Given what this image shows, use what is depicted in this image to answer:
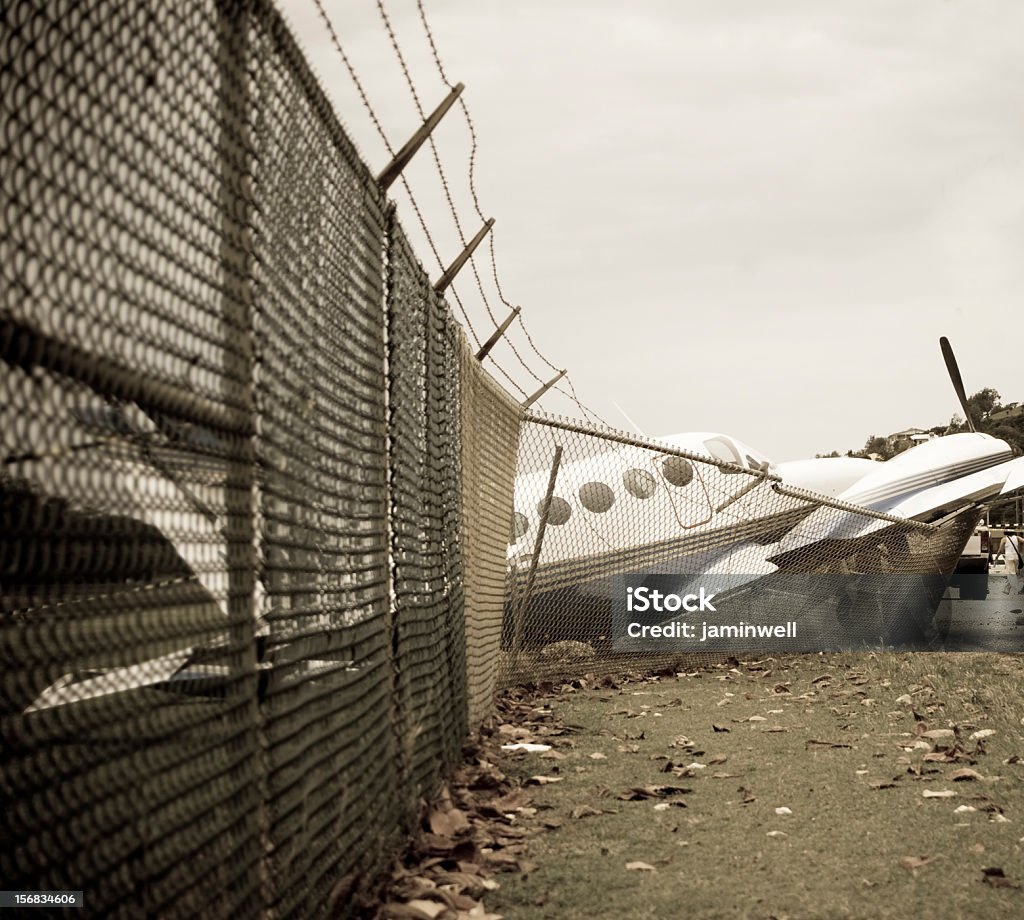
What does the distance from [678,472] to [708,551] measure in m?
0.98

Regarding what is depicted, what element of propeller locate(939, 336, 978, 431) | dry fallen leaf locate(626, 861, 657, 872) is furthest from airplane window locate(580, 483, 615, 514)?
propeller locate(939, 336, 978, 431)

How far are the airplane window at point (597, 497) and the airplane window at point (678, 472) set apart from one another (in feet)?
2.34

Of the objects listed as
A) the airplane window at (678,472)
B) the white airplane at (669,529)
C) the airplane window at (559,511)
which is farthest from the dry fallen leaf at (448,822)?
the airplane window at (678,472)

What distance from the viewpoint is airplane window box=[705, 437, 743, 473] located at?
57.2 ft

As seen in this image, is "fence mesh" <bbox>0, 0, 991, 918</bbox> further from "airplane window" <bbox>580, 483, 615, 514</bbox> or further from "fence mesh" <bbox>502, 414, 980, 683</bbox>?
"airplane window" <bbox>580, 483, 615, 514</bbox>

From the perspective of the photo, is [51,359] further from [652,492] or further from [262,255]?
[652,492]

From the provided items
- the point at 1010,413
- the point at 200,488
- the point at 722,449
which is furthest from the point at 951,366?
the point at 1010,413

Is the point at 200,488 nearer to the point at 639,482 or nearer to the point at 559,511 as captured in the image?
the point at 559,511

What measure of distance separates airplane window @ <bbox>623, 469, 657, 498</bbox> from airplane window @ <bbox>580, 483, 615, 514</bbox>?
216 millimetres

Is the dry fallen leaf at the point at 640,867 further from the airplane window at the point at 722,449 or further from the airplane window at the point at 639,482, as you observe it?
the airplane window at the point at 722,449

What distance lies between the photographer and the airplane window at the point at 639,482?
532 inches

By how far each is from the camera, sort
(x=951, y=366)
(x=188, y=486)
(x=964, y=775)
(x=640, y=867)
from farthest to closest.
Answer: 1. (x=951, y=366)
2. (x=964, y=775)
3. (x=640, y=867)
4. (x=188, y=486)

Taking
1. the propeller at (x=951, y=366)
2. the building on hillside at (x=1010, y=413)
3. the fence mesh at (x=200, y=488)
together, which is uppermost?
the building on hillside at (x=1010, y=413)

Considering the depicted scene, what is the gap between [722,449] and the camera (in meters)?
17.6
